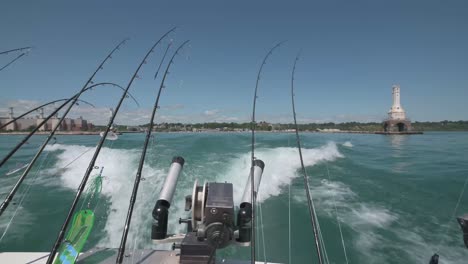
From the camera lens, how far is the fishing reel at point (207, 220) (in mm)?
2051

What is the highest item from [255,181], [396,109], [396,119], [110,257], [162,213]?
[396,109]

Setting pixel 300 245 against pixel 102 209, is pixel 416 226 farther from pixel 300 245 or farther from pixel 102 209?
pixel 102 209

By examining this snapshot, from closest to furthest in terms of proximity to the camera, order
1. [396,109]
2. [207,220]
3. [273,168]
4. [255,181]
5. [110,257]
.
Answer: [207,220] < [255,181] < [110,257] < [273,168] < [396,109]

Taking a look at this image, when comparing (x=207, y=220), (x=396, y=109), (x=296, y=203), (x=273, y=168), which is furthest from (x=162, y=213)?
(x=396, y=109)

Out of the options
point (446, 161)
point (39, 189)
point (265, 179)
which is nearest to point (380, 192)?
point (265, 179)

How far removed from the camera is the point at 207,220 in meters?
2.08

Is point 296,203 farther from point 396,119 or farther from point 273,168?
point 396,119

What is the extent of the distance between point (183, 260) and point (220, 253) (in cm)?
252

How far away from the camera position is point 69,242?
3.91 metres

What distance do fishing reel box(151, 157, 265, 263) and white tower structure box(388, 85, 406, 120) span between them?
221ft

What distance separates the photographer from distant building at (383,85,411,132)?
57.4 m

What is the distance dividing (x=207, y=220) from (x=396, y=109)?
6953cm

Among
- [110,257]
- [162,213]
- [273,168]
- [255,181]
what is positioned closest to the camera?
[162,213]

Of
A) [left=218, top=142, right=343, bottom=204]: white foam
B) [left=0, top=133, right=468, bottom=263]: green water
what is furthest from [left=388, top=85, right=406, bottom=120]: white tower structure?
[left=218, top=142, right=343, bottom=204]: white foam
